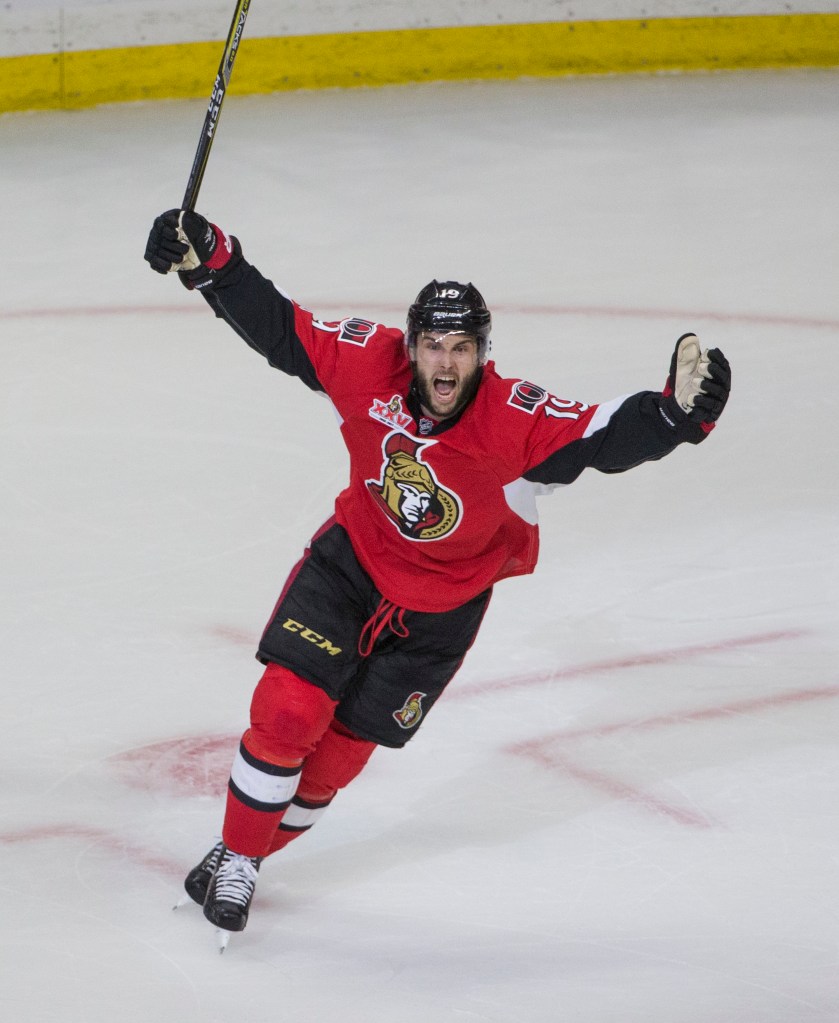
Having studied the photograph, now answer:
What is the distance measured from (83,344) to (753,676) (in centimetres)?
269

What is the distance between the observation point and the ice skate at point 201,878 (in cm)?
295

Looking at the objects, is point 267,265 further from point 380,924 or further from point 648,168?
point 380,924

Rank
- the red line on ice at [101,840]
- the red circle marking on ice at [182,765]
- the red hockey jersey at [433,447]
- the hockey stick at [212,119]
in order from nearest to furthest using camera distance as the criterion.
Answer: the red hockey jersey at [433,447], the hockey stick at [212,119], the red line on ice at [101,840], the red circle marking on ice at [182,765]

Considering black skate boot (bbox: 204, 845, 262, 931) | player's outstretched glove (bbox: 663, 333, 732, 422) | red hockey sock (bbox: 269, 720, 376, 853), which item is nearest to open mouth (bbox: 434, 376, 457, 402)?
player's outstretched glove (bbox: 663, 333, 732, 422)

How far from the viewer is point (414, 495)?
285 centimetres

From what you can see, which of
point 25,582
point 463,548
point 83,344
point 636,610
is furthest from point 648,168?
point 463,548

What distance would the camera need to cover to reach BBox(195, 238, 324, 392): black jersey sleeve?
9.70ft

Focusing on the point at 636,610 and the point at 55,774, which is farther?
the point at 636,610

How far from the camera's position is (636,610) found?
4.10m

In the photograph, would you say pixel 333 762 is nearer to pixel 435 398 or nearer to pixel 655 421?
pixel 435 398

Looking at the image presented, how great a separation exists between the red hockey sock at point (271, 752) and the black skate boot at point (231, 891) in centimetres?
2

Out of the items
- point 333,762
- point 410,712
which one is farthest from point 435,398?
point 333,762

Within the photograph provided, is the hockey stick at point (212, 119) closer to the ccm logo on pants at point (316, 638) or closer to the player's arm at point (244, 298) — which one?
the player's arm at point (244, 298)

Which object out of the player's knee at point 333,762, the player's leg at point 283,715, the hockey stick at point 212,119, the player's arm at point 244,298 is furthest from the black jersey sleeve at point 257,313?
the player's knee at point 333,762
